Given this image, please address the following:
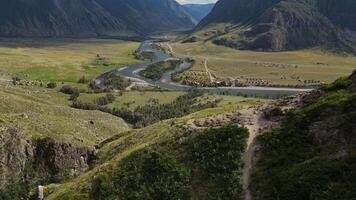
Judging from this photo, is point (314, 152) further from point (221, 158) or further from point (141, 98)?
point (141, 98)

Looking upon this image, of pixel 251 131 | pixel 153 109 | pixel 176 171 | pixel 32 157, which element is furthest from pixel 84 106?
pixel 251 131

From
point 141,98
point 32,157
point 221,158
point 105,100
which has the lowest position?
point 141,98

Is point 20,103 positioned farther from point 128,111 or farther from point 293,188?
point 293,188

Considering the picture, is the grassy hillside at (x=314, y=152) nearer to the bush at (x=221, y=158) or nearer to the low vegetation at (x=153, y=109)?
the bush at (x=221, y=158)

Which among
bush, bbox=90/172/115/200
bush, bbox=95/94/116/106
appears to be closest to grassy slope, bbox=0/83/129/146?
bush, bbox=95/94/116/106

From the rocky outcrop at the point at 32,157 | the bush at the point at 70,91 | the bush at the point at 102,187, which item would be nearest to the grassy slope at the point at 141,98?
the bush at the point at 70,91

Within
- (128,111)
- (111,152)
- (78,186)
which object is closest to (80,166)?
(111,152)

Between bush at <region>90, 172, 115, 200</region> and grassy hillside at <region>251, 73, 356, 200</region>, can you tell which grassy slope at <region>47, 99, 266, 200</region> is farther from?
grassy hillside at <region>251, 73, 356, 200</region>
